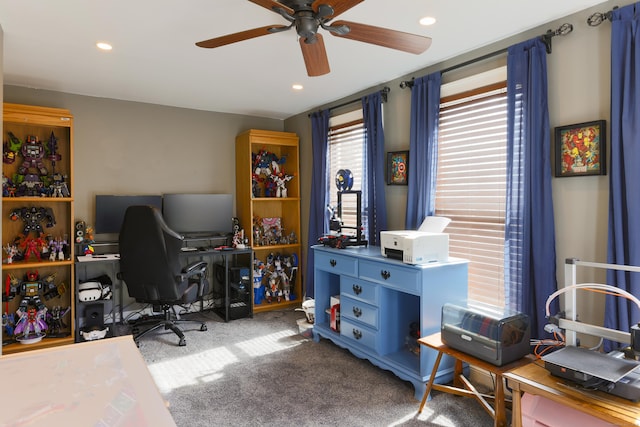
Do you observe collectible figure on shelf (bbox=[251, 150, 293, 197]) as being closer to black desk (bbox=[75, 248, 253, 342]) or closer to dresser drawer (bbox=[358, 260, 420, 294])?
black desk (bbox=[75, 248, 253, 342])

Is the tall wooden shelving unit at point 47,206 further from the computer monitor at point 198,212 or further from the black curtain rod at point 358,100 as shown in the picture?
the black curtain rod at point 358,100

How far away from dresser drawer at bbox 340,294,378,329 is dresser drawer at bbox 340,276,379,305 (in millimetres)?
42

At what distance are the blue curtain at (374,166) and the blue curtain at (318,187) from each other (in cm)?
72

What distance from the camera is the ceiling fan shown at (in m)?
1.76

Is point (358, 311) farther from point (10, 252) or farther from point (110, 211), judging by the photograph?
point (10, 252)

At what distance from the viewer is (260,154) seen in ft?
15.7

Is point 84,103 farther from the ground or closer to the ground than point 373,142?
farther from the ground

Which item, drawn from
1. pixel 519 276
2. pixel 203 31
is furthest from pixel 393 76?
pixel 519 276

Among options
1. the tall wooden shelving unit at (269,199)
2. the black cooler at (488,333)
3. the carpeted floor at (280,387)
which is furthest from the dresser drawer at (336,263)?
the tall wooden shelving unit at (269,199)

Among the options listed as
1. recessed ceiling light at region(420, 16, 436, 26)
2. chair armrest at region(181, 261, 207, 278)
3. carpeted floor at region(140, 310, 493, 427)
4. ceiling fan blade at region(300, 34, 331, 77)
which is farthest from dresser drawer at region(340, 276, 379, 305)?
recessed ceiling light at region(420, 16, 436, 26)

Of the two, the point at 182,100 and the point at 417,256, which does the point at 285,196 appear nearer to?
the point at 182,100

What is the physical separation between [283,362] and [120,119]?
3.06m

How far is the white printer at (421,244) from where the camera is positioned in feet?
8.55

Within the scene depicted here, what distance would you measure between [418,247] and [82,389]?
2039 mm
